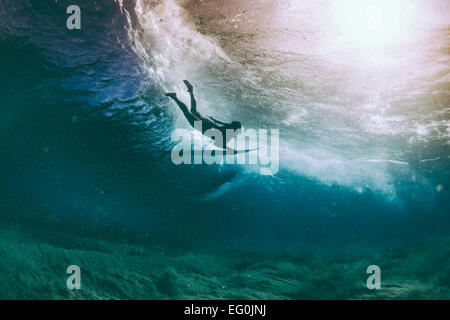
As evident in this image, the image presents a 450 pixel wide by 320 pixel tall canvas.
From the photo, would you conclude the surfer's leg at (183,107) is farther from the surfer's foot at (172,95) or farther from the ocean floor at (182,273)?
the ocean floor at (182,273)

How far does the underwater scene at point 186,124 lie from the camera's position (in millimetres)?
5855

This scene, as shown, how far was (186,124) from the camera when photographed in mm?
11484

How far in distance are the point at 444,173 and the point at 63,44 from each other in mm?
28001

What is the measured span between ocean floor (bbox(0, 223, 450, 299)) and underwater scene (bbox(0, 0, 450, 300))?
0.25ft

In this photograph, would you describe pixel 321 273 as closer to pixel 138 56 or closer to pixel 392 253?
pixel 392 253

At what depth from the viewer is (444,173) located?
19.7 m

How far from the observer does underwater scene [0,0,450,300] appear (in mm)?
5855

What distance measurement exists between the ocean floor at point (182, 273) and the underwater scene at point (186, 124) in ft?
0.25

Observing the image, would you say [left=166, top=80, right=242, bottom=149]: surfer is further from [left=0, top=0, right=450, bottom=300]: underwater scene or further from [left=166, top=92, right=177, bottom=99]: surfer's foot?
[left=0, top=0, right=450, bottom=300]: underwater scene

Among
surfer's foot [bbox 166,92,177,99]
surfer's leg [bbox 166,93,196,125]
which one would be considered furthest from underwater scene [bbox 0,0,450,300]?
surfer's foot [bbox 166,92,177,99]

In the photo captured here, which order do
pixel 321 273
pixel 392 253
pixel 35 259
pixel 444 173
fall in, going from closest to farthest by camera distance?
pixel 35 259, pixel 321 273, pixel 392 253, pixel 444 173

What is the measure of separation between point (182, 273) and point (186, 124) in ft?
23.9

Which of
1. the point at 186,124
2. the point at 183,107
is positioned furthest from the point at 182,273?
the point at 183,107

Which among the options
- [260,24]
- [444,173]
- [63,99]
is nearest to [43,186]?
[63,99]
